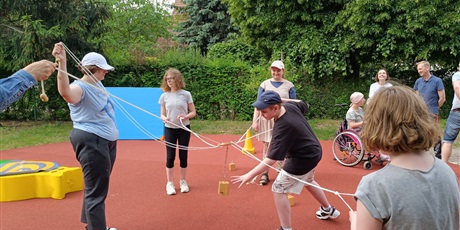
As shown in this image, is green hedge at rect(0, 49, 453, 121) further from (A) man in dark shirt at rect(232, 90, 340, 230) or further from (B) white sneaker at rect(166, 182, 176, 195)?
(A) man in dark shirt at rect(232, 90, 340, 230)

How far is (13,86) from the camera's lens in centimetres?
188

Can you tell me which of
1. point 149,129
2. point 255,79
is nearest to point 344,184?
point 149,129

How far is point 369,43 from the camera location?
10.9 meters

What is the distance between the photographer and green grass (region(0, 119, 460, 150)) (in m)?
9.13

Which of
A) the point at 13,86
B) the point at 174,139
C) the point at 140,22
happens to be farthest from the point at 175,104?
the point at 140,22

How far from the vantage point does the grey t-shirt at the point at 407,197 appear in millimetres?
1350

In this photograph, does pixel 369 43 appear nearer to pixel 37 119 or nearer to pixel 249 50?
pixel 249 50

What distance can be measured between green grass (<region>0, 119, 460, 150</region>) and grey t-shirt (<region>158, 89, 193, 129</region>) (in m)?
5.32

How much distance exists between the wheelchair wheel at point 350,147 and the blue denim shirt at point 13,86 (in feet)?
17.4

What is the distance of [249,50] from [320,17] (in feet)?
18.8

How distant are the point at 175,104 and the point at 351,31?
27.8 ft

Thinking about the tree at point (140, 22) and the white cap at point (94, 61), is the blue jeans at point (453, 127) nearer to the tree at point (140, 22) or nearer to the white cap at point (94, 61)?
the white cap at point (94, 61)

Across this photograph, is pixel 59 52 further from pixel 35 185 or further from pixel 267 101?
pixel 35 185

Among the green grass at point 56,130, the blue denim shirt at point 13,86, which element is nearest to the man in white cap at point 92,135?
the blue denim shirt at point 13,86
